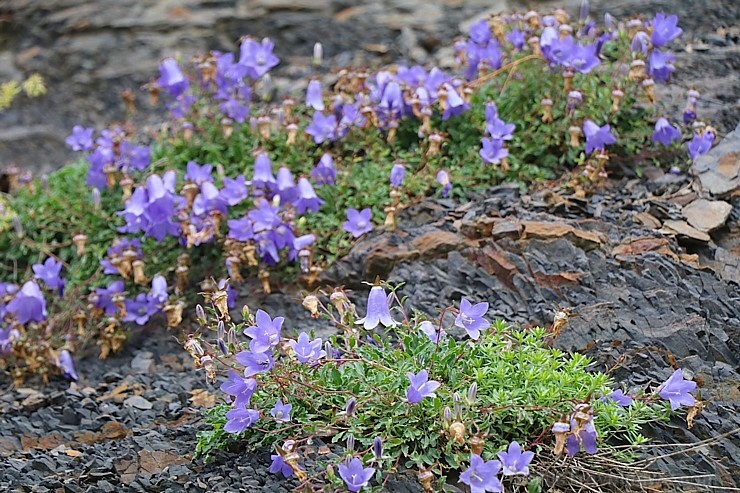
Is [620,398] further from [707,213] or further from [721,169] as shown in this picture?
[721,169]

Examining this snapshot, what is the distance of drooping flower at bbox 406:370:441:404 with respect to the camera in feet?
8.10

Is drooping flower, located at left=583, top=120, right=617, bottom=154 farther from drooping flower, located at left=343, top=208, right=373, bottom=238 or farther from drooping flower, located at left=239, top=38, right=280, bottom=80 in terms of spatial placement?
drooping flower, located at left=239, top=38, right=280, bottom=80

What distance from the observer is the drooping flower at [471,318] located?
2680 millimetres

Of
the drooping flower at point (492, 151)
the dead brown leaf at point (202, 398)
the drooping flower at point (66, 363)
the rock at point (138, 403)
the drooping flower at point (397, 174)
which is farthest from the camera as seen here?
the drooping flower at point (492, 151)

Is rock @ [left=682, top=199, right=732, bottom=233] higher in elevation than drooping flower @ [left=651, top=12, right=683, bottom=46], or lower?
lower

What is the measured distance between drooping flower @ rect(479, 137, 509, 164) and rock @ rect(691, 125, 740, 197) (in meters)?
0.87

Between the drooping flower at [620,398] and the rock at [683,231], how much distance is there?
120 cm

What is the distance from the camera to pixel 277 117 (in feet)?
15.1

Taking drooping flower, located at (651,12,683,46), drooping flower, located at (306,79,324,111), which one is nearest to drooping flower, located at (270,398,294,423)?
drooping flower, located at (306,79,324,111)

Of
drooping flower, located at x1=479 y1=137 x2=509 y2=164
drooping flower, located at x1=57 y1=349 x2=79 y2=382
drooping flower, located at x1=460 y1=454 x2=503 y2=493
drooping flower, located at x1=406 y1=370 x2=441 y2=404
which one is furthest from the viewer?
drooping flower, located at x1=479 y1=137 x2=509 y2=164

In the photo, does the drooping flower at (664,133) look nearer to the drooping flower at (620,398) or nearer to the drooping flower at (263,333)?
the drooping flower at (620,398)

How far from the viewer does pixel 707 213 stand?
376cm

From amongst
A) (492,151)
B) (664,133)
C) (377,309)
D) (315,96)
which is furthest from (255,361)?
(664,133)

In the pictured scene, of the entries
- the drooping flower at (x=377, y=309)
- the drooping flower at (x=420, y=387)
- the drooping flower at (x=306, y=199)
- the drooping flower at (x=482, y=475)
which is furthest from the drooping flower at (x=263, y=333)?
the drooping flower at (x=306, y=199)
